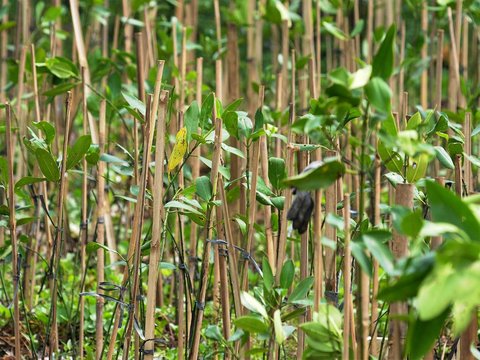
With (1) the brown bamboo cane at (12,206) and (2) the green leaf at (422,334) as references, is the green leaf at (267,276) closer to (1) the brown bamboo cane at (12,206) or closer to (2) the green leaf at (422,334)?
(2) the green leaf at (422,334)

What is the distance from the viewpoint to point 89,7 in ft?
6.39

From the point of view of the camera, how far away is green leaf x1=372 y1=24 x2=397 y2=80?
26.1 inches

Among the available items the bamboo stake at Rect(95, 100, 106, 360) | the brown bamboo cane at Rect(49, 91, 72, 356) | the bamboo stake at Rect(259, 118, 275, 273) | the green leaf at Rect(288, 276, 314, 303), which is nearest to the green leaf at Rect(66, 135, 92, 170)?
the brown bamboo cane at Rect(49, 91, 72, 356)

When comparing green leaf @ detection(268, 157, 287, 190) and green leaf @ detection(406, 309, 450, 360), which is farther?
green leaf @ detection(268, 157, 287, 190)

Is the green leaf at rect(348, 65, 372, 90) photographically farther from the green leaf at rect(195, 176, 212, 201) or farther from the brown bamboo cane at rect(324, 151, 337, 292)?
the green leaf at rect(195, 176, 212, 201)

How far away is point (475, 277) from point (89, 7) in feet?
5.21

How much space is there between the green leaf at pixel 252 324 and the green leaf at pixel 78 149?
0.35m

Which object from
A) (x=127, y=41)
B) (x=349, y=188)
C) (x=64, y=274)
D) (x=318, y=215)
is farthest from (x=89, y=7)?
(x=318, y=215)

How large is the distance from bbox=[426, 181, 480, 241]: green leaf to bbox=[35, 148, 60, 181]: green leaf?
52 cm

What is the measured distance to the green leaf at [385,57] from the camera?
0.66m

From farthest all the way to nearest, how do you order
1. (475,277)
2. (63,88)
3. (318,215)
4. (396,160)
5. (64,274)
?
(64,274) < (63,88) < (396,160) < (318,215) < (475,277)

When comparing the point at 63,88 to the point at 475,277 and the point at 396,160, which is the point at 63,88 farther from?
the point at 475,277

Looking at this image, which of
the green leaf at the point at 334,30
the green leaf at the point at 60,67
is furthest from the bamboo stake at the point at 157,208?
the green leaf at the point at 334,30

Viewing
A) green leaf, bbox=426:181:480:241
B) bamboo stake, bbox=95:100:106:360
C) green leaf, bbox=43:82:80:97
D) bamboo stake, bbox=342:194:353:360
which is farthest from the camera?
green leaf, bbox=43:82:80:97
